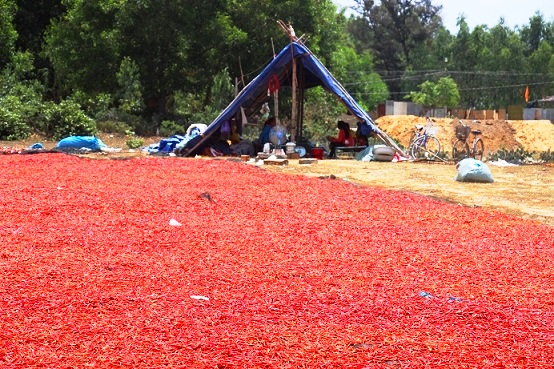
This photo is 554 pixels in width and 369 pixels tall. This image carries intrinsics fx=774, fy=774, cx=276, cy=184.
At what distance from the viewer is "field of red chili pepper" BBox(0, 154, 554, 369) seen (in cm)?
385

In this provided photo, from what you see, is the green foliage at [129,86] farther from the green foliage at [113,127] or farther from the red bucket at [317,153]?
the red bucket at [317,153]

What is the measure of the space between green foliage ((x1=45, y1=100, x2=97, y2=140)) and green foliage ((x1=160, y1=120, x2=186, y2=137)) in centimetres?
319

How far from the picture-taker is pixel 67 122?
2080 centimetres

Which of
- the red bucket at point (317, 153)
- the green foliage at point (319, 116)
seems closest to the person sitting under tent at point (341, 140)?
the red bucket at point (317, 153)

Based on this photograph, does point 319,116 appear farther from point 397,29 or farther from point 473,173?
point 397,29

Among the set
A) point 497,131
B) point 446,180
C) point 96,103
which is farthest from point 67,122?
point 497,131

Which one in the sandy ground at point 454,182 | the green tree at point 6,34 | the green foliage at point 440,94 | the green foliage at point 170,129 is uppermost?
the green tree at point 6,34

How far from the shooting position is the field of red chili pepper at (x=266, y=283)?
385 centimetres

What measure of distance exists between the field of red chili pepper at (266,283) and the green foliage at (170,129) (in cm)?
1489

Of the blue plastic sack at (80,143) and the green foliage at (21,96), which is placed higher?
the green foliage at (21,96)

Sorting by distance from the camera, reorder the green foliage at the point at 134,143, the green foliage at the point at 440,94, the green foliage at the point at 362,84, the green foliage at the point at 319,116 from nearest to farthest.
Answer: the green foliage at the point at 134,143
the green foliage at the point at 319,116
the green foliage at the point at 440,94
the green foliage at the point at 362,84

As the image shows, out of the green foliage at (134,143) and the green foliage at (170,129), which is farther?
the green foliage at (170,129)

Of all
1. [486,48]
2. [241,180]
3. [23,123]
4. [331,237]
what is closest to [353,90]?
[486,48]

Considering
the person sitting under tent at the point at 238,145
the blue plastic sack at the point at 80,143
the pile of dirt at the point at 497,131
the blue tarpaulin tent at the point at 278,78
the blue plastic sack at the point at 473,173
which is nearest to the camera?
the blue plastic sack at the point at 473,173
